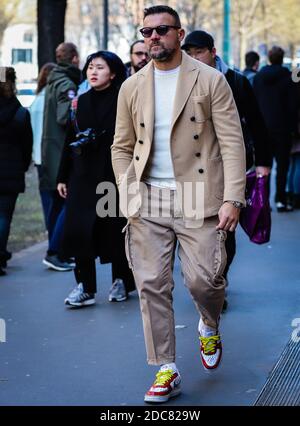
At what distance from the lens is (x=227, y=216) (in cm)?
582

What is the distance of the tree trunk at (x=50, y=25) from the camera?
1748 cm

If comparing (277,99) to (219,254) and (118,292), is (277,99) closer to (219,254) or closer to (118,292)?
(118,292)

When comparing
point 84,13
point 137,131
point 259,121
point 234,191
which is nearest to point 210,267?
point 234,191

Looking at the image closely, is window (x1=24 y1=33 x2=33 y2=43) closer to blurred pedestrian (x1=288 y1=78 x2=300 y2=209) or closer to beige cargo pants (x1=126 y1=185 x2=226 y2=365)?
blurred pedestrian (x1=288 y1=78 x2=300 y2=209)

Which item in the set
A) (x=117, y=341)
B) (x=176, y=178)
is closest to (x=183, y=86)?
(x=176, y=178)

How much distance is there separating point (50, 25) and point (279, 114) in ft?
16.1

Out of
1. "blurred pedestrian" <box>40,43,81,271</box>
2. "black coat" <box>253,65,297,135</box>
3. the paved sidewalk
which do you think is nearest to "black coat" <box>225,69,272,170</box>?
the paved sidewalk

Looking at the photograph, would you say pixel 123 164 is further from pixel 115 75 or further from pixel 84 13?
pixel 84 13

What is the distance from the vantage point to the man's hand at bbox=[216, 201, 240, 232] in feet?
19.1

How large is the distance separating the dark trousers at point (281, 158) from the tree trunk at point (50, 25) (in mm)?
4744

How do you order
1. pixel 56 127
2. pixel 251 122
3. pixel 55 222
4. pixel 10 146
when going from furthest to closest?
1. pixel 56 127
2. pixel 55 222
3. pixel 10 146
4. pixel 251 122

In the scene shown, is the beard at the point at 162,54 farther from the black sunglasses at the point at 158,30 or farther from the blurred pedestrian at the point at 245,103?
the blurred pedestrian at the point at 245,103

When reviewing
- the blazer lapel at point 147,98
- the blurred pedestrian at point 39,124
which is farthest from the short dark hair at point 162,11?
the blurred pedestrian at point 39,124
